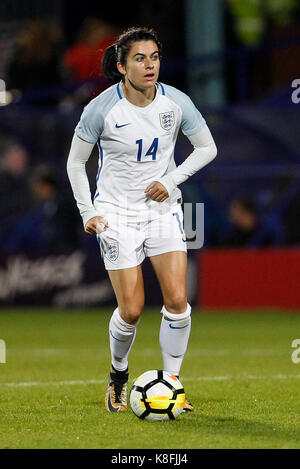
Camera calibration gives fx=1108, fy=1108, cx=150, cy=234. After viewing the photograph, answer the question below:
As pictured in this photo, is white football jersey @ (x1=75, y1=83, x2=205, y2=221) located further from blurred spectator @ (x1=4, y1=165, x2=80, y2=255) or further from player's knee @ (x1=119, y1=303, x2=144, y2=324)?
blurred spectator @ (x1=4, y1=165, x2=80, y2=255)

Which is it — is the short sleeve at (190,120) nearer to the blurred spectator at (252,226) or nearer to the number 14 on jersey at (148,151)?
the number 14 on jersey at (148,151)

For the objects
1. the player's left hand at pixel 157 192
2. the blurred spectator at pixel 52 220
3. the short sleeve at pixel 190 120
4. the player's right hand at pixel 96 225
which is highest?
the short sleeve at pixel 190 120

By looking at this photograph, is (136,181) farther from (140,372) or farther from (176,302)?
(140,372)

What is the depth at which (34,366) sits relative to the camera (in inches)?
379

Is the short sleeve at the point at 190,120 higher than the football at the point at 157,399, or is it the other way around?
the short sleeve at the point at 190,120

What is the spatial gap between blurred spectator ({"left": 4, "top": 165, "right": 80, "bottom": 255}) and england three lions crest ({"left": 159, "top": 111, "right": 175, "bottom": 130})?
878 centimetres

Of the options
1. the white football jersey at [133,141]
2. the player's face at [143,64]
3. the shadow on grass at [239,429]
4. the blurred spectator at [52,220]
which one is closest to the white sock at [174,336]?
the shadow on grass at [239,429]

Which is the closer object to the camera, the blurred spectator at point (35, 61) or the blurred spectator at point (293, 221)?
the blurred spectator at point (293, 221)

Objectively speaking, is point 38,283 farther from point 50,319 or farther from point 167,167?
point 167,167

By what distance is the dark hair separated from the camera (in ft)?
22.1

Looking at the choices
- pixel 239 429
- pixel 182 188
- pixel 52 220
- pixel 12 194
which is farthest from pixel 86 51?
pixel 239 429

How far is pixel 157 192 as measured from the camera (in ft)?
22.1

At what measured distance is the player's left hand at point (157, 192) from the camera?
6730 mm

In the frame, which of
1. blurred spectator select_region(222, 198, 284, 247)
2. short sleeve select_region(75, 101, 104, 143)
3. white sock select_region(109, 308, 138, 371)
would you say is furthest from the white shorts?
blurred spectator select_region(222, 198, 284, 247)
